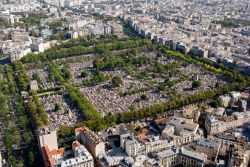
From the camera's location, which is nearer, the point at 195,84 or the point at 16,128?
the point at 16,128

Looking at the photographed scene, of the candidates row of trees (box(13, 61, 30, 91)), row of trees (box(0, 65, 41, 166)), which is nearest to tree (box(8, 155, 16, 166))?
row of trees (box(0, 65, 41, 166))

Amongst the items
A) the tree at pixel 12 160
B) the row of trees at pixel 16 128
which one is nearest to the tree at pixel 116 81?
the row of trees at pixel 16 128

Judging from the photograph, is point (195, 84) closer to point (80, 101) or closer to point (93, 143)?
point (80, 101)

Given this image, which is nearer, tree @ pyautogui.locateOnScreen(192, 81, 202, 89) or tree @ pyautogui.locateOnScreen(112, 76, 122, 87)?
tree @ pyautogui.locateOnScreen(192, 81, 202, 89)

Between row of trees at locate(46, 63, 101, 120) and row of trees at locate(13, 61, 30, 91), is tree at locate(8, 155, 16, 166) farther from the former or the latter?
row of trees at locate(13, 61, 30, 91)

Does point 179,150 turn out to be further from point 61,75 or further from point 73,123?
point 61,75

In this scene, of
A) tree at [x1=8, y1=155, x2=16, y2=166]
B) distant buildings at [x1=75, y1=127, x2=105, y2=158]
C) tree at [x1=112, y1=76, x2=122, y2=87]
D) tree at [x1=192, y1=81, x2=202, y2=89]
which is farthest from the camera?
tree at [x1=112, y1=76, x2=122, y2=87]

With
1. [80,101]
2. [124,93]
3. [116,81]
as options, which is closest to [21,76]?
[80,101]

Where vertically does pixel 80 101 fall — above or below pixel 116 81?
below

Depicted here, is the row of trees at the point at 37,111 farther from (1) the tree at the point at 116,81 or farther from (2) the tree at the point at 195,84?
(2) the tree at the point at 195,84
